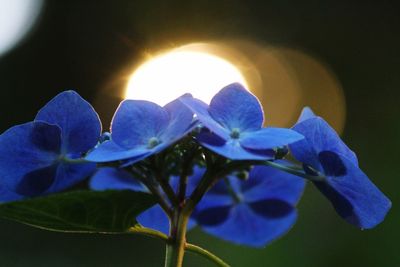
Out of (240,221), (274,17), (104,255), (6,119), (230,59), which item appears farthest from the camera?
(274,17)

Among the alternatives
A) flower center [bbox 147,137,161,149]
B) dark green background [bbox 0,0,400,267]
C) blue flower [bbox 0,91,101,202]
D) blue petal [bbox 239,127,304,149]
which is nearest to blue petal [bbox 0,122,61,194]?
blue flower [bbox 0,91,101,202]

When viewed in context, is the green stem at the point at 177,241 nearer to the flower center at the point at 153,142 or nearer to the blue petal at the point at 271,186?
the flower center at the point at 153,142

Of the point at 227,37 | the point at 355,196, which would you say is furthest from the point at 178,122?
the point at 227,37

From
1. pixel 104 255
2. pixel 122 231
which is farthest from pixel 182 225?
pixel 104 255

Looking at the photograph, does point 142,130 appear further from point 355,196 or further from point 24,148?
point 355,196

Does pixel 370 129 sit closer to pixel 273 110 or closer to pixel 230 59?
pixel 273 110

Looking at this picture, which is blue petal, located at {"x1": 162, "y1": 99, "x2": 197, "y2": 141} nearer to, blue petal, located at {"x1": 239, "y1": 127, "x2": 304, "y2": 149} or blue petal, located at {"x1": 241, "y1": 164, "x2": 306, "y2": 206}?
blue petal, located at {"x1": 239, "y1": 127, "x2": 304, "y2": 149}
